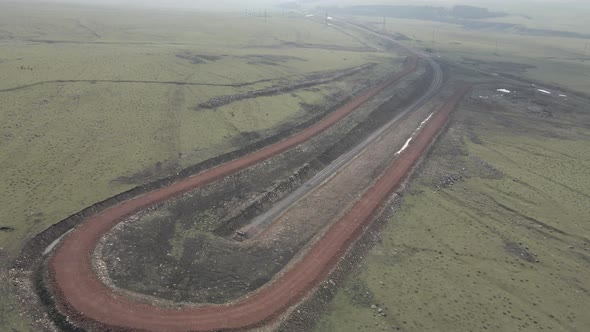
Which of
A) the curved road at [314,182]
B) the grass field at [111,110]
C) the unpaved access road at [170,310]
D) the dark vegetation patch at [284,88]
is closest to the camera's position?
the unpaved access road at [170,310]

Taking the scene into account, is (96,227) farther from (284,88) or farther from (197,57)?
(197,57)

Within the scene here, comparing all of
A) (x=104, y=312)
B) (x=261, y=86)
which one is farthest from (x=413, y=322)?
(x=261, y=86)

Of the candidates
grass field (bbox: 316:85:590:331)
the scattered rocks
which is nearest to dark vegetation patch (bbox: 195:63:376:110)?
grass field (bbox: 316:85:590:331)

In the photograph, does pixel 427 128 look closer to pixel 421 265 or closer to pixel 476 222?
pixel 476 222

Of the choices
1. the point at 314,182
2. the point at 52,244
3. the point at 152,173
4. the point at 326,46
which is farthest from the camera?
the point at 326,46

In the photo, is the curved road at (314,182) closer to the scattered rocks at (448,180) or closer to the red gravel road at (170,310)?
the red gravel road at (170,310)

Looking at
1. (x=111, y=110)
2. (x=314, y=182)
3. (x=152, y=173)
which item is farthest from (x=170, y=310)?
(x=111, y=110)

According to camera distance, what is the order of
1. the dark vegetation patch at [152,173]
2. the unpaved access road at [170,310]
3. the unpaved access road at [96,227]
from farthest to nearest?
the dark vegetation patch at [152,173], the unpaved access road at [96,227], the unpaved access road at [170,310]

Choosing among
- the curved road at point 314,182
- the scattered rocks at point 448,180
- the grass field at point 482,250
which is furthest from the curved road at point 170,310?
the scattered rocks at point 448,180

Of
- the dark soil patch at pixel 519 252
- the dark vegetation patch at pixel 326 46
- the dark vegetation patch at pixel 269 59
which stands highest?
the dark vegetation patch at pixel 326 46
